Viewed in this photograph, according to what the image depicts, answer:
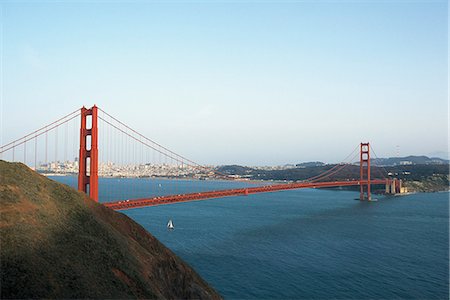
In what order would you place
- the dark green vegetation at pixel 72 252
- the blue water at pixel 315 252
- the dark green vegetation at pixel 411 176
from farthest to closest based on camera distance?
the dark green vegetation at pixel 411 176 → the blue water at pixel 315 252 → the dark green vegetation at pixel 72 252

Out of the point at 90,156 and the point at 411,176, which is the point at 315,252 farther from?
the point at 411,176

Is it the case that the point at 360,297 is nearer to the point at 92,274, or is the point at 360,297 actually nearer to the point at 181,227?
the point at 92,274

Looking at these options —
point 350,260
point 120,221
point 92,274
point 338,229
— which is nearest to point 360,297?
point 350,260

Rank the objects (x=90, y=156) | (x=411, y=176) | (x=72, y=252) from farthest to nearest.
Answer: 1. (x=411, y=176)
2. (x=90, y=156)
3. (x=72, y=252)

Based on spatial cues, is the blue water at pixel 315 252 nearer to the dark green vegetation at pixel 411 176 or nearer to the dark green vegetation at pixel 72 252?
the dark green vegetation at pixel 72 252

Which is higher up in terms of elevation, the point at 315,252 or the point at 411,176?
the point at 411,176

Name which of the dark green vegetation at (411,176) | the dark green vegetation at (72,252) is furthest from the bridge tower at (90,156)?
the dark green vegetation at (411,176)

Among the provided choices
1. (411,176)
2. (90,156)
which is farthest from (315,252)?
(411,176)
